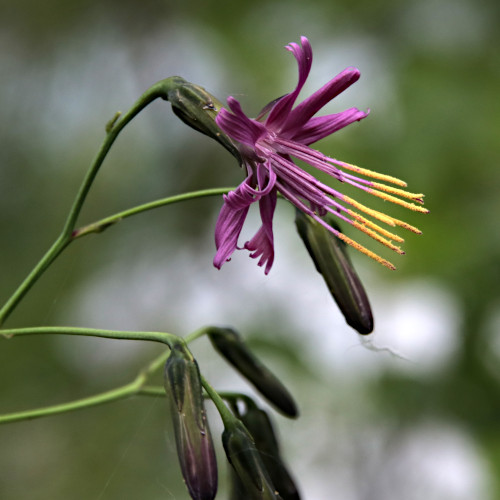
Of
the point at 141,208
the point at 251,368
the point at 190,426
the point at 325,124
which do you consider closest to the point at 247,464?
the point at 190,426

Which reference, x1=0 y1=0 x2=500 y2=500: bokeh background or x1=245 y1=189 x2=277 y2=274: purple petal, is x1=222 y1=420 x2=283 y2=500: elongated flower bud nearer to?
x1=245 y1=189 x2=277 y2=274: purple petal

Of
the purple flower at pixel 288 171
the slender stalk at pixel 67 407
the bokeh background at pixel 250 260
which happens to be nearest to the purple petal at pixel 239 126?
the purple flower at pixel 288 171

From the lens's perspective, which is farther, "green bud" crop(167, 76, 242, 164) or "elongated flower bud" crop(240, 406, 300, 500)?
"elongated flower bud" crop(240, 406, 300, 500)

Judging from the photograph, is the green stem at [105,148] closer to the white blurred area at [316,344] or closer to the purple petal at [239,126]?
the purple petal at [239,126]

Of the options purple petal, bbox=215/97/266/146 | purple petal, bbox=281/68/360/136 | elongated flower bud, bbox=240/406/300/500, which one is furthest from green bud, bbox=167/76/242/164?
elongated flower bud, bbox=240/406/300/500

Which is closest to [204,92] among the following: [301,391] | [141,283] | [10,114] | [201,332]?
[201,332]

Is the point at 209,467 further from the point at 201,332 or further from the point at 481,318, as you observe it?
the point at 481,318

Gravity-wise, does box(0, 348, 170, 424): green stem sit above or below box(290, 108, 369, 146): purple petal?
below
